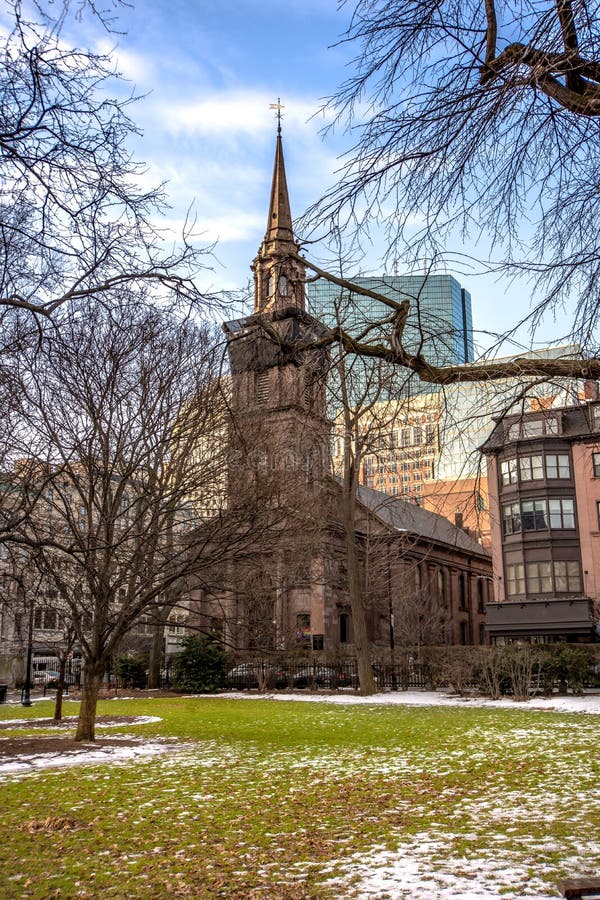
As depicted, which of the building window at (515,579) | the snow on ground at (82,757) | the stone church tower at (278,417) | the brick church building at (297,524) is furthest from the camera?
the building window at (515,579)

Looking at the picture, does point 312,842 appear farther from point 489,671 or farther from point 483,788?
point 489,671

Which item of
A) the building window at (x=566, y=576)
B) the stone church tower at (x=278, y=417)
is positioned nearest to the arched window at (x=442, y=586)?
the building window at (x=566, y=576)

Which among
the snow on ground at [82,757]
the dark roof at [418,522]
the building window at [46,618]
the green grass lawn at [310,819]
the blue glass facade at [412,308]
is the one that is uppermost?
the dark roof at [418,522]

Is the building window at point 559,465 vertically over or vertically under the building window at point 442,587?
over

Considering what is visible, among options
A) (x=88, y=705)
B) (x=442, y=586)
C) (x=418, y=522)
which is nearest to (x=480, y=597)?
(x=442, y=586)

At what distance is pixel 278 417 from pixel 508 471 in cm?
3169

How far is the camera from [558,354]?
268 inches

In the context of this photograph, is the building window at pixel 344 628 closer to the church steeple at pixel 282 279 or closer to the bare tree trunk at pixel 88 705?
the bare tree trunk at pixel 88 705

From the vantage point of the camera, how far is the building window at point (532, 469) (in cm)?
4369

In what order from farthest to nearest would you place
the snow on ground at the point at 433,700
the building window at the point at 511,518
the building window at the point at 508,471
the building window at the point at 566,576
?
1. the building window at the point at 511,518
2. the building window at the point at 508,471
3. the building window at the point at 566,576
4. the snow on ground at the point at 433,700

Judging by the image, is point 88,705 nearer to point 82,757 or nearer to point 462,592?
point 82,757

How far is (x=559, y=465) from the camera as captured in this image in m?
43.5

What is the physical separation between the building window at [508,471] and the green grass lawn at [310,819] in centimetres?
3088

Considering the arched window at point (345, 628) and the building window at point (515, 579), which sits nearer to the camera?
the building window at point (515, 579)
